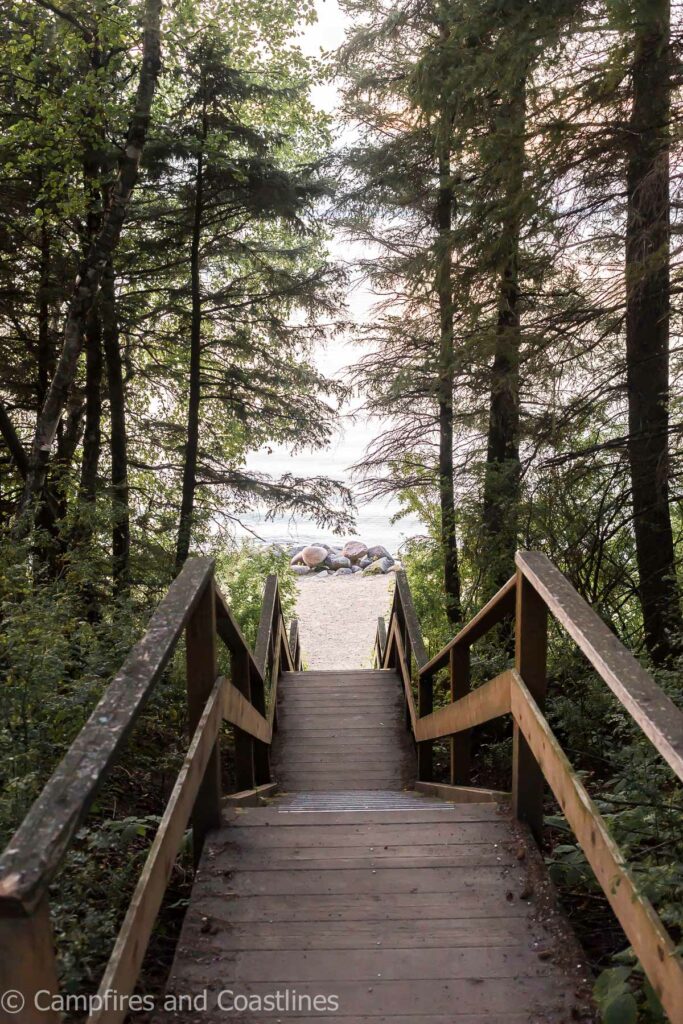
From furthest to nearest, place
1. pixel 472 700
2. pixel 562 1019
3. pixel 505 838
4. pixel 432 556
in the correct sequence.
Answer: pixel 432 556 → pixel 472 700 → pixel 505 838 → pixel 562 1019

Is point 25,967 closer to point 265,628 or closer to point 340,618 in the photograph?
point 265,628

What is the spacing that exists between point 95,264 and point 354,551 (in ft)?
75.0

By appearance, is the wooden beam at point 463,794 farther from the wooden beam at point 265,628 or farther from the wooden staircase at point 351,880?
the wooden beam at point 265,628

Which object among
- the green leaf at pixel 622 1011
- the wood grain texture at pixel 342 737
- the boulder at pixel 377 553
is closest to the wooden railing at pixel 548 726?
the green leaf at pixel 622 1011

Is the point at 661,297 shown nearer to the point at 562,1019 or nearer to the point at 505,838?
the point at 505,838

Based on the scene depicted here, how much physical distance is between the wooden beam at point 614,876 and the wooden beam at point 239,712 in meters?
1.21

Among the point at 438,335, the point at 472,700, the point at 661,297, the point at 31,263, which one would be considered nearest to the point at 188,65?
the point at 31,263

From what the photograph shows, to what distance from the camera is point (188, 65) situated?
414 inches

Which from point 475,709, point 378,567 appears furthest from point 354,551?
point 475,709

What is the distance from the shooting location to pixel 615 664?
2.20 meters

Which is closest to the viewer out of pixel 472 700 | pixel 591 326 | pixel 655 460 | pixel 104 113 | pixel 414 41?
pixel 472 700

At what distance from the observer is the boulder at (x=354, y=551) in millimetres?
31172

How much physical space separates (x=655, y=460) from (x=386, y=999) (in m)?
5.04

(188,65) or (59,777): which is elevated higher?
(188,65)
